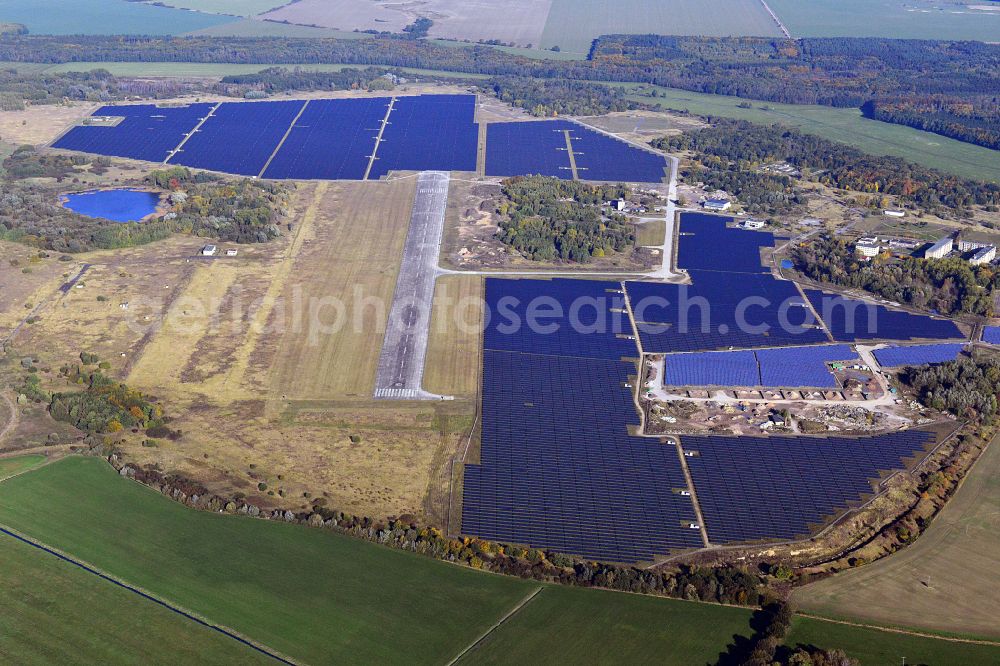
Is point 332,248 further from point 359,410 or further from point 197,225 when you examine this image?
point 359,410

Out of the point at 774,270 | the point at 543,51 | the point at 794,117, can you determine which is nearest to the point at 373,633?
the point at 774,270

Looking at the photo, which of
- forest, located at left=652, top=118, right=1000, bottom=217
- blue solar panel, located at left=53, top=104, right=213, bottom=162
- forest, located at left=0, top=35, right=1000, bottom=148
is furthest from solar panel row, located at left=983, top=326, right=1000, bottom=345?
blue solar panel, located at left=53, top=104, right=213, bottom=162

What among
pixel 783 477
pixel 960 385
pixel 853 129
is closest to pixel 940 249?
pixel 960 385

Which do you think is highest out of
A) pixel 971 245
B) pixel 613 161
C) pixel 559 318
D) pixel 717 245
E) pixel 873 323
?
pixel 613 161

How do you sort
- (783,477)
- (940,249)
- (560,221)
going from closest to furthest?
(783,477) < (940,249) < (560,221)

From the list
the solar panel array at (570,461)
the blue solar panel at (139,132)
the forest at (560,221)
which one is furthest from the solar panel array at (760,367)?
the blue solar panel at (139,132)

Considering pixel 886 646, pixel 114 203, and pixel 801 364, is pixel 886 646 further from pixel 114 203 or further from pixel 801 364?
pixel 114 203

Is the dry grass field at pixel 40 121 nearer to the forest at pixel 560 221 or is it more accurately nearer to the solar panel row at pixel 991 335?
the forest at pixel 560 221
